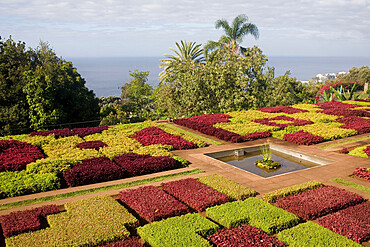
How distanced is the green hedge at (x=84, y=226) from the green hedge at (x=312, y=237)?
11.6 feet

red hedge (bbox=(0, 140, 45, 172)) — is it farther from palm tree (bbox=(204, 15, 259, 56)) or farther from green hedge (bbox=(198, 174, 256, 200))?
palm tree (bbox=(204, 15, 259, 56))

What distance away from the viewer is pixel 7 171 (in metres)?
11.7

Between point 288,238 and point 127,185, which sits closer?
point 288,238

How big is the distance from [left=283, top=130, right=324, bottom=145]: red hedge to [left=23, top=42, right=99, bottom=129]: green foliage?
1581 cm

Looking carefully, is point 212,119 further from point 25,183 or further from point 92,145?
point 25,183

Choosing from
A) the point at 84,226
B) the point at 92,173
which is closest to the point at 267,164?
the point at 92,173

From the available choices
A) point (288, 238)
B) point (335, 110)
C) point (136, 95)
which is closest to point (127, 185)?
point (288, 238)

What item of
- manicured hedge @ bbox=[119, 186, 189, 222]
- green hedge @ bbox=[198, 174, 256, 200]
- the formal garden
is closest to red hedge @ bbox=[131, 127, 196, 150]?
the formal garden

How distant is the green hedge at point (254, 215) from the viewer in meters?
7.80

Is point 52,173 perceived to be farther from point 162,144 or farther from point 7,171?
point 162,144

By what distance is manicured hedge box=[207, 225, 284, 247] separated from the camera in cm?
700

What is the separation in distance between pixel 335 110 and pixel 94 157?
57.9 feet

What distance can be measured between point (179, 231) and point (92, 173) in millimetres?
4892

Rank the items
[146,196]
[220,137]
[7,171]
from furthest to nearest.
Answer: [220,137]
[7,171]
[146,196]
